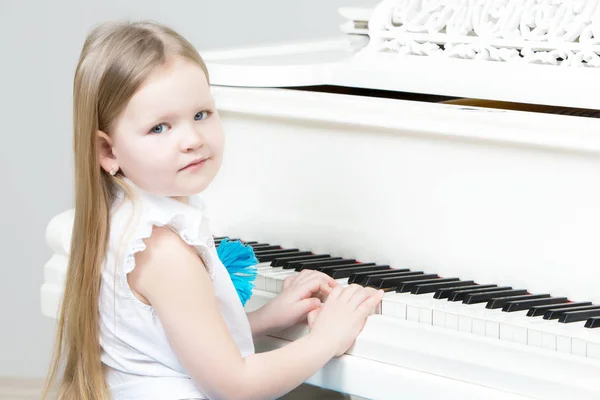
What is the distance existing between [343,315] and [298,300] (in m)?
0.12

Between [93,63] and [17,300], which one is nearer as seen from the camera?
[93,63]

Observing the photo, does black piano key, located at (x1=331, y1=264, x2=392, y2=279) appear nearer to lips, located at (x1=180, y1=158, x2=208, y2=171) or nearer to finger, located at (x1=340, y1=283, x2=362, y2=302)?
finger, located at (x1=340, y1=283, x2=362, y2=302)

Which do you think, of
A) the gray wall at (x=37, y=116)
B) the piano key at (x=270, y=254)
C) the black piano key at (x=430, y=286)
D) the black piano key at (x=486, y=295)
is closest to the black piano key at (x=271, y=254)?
the piano key at (x=270, y=254)

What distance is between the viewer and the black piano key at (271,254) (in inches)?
88.4

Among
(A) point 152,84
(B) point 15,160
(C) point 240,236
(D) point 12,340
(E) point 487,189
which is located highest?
(A) point 152,84

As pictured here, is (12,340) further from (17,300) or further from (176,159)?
(176,159)

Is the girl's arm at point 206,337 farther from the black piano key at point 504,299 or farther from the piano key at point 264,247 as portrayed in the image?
the piano key at point 264,247

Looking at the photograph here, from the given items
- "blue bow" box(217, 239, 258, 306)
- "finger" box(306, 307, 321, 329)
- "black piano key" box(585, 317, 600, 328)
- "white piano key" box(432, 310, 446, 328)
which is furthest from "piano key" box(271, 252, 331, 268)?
"black piano key" box(585, 317, 600, 328)

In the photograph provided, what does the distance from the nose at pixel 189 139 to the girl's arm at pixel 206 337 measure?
0.15 meters

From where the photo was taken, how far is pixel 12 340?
4.34 meters

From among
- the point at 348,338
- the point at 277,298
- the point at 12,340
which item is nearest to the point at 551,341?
the point at 348,338

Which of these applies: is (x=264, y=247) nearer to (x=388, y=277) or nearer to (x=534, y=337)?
(x=388, y=277)

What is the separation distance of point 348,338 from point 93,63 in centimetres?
65

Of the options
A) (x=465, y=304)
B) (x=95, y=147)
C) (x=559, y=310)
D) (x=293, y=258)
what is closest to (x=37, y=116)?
(x=293, y=258)
